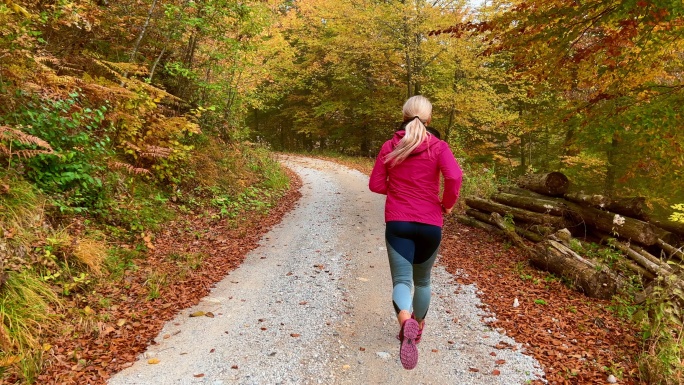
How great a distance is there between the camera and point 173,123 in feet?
26.6

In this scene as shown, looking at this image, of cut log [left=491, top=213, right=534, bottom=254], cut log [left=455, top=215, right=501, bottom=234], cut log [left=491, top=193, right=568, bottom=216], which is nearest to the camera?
cut log [left=491, top=213, right=534, bottom=254]

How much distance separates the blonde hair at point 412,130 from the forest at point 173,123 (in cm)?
313

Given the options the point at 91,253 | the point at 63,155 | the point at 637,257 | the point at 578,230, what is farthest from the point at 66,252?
the point at 578,230

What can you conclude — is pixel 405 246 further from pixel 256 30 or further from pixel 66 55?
pixel 256 30

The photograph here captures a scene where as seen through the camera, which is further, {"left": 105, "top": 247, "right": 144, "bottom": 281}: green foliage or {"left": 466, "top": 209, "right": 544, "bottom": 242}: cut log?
{"left": 466, "top": 209, "right": 544, "bottom": 242}: cut log

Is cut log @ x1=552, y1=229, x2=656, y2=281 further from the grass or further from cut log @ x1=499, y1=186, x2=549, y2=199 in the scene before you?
the grass

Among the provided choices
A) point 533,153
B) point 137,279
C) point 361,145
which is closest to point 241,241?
point 137,279

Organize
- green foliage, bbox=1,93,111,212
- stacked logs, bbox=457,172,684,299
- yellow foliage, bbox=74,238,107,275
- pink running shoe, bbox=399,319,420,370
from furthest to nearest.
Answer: stacked logs, bbox=457,172,684,299 → green foliage, bbox=1,93,111,212 → yellow foliage, bbox=74,238,107,275 → pink running shoe, bbox=399,319,420,370

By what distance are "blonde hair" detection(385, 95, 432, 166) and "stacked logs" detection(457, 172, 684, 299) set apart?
13.4ft

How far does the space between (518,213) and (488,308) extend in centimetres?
400

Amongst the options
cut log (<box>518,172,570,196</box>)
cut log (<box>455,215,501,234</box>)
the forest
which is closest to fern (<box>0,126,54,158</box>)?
the forest

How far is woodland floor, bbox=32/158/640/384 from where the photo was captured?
12.2 feet

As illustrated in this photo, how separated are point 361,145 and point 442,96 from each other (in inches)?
415

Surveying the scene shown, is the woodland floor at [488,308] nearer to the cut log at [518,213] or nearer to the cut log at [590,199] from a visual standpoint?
the cut log at [518,213]
